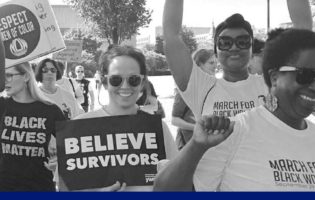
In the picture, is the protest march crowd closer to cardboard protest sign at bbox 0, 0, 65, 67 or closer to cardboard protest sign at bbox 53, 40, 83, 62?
cardboard protest sign at bbox 0, 0, 65, 67

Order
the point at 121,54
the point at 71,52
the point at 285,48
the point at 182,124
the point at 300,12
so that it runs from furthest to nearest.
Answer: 1. the point at 71,52
2. the point at 182,124
3. the point at 300,12
4. the point at 121,54
5. the point at 285,48

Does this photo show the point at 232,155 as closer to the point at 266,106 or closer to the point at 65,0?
the point at 266,106

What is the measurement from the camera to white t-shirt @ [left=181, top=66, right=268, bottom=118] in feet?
8.64

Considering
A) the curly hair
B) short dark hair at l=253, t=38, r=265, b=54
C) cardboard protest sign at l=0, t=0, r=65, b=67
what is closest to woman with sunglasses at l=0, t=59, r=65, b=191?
cardboard protest sign at l=0, t=0, r=65, b=67

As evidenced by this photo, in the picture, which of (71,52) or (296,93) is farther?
(71,52)

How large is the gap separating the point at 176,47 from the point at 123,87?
37cm

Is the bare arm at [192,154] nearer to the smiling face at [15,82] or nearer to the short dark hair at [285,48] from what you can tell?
the short dark hair at [285,48]

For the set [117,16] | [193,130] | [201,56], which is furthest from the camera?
[117,16]

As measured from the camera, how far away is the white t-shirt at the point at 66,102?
5.18m

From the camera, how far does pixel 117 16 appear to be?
29453mm

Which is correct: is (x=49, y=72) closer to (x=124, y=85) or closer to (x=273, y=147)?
(x=124, y=85)

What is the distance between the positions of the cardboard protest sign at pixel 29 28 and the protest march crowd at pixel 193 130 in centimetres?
4

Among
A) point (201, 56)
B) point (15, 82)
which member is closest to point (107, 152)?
point (15, 82)

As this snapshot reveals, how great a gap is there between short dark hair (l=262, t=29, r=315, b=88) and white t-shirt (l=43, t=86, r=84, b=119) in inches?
137
